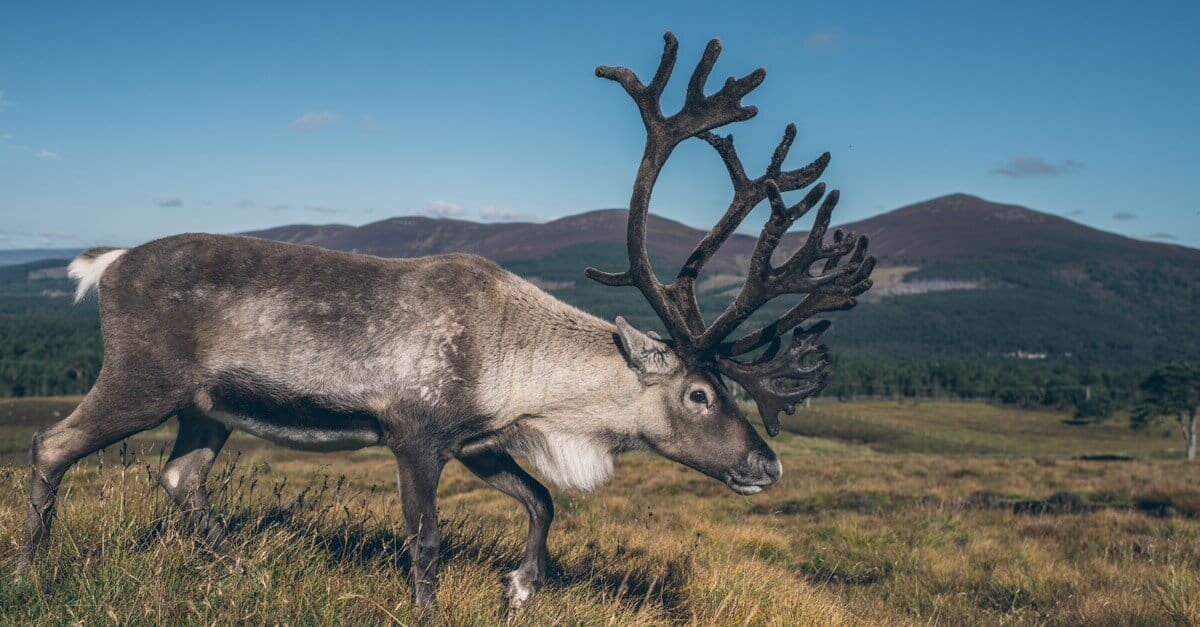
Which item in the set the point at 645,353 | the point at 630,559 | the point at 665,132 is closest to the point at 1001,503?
the point at 630,559

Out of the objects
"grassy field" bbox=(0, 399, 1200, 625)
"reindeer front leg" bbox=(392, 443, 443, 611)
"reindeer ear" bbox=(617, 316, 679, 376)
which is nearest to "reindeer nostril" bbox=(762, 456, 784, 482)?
"grassy field" bbox=(0, 399, 1200, 625)

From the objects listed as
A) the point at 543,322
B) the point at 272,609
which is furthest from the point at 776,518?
the point at 272,609

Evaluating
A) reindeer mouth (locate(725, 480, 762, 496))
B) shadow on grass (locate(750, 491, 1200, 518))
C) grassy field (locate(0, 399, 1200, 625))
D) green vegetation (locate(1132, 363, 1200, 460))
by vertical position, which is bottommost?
green vegetation (locate(1132, 363, 1200, 460))

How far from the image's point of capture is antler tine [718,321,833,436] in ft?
19.6

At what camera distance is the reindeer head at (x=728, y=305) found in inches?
231

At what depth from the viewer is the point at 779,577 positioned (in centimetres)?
632

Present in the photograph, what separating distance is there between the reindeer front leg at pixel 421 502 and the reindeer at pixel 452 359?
0.01m

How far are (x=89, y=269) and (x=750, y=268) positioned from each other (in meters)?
4.54

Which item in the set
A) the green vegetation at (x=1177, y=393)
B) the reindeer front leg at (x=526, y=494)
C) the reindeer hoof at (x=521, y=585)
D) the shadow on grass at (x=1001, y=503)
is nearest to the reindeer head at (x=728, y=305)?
the reindeer front leg at (x=526, y=494)

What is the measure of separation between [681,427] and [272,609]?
10.2 feet

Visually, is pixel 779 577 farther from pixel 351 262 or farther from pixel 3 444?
pixel 3 444

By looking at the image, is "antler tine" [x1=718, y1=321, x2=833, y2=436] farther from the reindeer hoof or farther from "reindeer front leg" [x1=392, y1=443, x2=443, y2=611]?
"reindeer front leg" [x1=392, y1=443, x2=443, y2=611]

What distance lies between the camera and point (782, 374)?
19.8ft

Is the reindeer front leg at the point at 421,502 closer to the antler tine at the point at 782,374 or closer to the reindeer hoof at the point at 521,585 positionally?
the reindeer hoof at the point at 521,585
